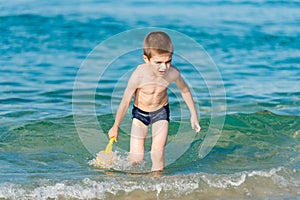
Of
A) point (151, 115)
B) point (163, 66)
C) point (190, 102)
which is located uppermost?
point (163, 66)

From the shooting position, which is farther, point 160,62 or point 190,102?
point 190,102

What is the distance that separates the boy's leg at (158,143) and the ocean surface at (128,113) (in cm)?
12

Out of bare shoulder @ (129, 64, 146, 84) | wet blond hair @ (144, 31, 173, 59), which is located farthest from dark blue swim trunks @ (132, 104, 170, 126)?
wet blond hair @ (144, 31, 173, 59)

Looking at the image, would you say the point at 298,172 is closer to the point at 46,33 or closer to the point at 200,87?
the point at 200,87

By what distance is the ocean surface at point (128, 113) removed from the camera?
551cm

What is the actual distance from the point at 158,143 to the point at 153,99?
1.28 feet

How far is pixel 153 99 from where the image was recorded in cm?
583

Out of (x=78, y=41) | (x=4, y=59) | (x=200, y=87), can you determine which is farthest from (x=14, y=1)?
(x=200, y=87)

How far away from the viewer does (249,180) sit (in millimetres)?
5570

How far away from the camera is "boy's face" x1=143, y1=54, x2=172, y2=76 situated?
5465 millimetres

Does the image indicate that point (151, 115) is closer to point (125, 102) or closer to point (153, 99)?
point (153, 99)

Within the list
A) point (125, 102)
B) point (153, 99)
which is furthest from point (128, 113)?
point (125, 102)

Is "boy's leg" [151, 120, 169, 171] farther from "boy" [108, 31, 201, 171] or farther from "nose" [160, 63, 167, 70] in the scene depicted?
"nose" [160, 63, 167, 70]

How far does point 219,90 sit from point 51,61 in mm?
3419
